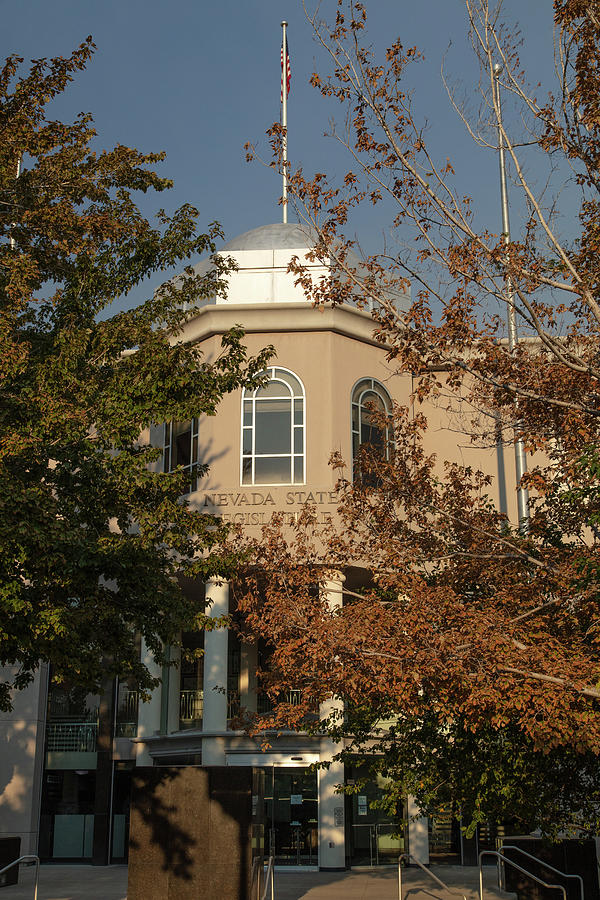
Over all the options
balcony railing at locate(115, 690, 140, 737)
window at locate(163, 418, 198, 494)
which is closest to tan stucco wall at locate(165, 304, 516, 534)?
window at locate(163, 418, 198, 494)

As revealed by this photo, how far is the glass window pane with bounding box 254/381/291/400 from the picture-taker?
26828 mm

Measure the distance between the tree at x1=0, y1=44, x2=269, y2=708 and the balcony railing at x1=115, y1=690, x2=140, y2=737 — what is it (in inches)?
591

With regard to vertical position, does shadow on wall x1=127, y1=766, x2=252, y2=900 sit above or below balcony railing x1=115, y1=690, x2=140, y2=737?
below

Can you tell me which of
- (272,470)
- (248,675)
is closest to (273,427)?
(272,470)

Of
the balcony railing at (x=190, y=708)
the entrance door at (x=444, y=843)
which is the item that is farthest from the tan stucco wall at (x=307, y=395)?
the entrance door at (x=444, y=843)

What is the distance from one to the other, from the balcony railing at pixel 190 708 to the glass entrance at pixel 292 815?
3331 mm

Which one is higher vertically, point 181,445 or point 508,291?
point 181,445

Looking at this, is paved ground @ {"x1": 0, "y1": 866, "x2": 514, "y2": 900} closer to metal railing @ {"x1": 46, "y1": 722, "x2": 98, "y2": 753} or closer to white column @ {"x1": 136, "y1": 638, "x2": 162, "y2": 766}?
white column @ {"x1": 136, "y1": 638, "x2": 162, "y2": 766}

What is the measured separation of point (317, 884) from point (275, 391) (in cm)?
1254

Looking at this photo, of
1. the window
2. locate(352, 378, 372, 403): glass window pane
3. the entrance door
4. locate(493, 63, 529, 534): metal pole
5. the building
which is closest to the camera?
locate(493, 63, 529, 534): metal pole

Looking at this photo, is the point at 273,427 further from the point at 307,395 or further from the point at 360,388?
the point at 360,388

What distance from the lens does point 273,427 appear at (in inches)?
1051

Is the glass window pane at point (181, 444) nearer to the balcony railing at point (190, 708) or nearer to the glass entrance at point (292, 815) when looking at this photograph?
the balcony railing at point (190, 708)

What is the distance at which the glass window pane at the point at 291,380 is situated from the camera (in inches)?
1056
